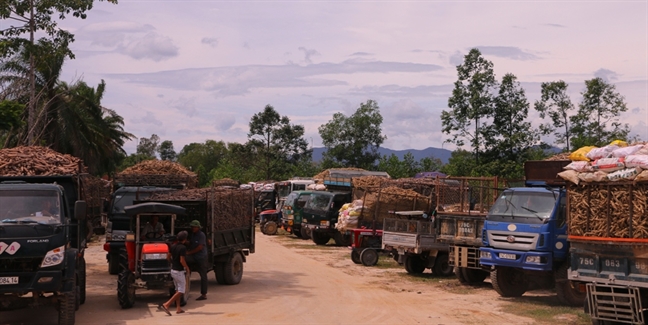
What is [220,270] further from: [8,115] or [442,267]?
[8,115]

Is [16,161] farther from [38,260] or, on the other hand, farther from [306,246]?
[306,246]

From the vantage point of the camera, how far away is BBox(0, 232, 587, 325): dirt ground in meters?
12.7

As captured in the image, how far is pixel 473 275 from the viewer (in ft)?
58.3

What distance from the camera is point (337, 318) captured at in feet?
42.0

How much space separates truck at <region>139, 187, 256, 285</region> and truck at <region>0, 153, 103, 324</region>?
339cm

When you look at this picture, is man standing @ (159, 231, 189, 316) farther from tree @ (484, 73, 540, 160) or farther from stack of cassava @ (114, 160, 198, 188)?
tree @ (484, 73, 540, 160)

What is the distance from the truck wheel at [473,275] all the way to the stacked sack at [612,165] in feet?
19.2

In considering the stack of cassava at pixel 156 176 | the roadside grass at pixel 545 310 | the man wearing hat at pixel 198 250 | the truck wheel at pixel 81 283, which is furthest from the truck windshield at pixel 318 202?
the truck wheel at pixel 81 283

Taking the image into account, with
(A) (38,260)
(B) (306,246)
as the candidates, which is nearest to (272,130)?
(B) (306,246)

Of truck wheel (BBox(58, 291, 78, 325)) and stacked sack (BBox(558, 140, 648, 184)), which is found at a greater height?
stacked sack (BBox(558, 140, 648, 184))

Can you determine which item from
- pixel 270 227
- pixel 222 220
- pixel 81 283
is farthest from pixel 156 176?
pixel 270 227

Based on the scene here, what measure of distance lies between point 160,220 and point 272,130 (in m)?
44.8

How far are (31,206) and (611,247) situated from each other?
9496mm

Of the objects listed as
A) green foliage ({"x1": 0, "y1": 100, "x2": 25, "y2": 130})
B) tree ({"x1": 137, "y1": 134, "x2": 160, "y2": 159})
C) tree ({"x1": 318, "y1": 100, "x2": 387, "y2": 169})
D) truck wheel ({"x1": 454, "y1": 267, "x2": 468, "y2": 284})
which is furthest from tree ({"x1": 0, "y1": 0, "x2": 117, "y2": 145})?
tree ({"x1": 137, "y1": 134, "x2": 160, "y2": 159})
